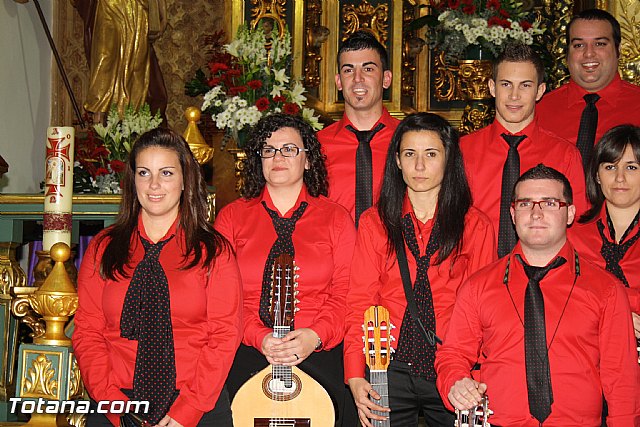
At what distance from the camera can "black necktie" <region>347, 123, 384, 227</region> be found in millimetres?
4508

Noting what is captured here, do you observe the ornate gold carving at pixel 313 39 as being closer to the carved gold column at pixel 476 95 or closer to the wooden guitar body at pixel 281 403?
the carved gold column at pixel 476 95

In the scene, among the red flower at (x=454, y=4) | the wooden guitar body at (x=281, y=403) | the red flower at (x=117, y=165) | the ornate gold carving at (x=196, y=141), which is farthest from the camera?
the red flower at (x=454, y=4)

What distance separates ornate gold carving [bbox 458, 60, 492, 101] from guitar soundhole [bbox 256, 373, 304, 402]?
10.7ft

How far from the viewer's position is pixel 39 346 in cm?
374

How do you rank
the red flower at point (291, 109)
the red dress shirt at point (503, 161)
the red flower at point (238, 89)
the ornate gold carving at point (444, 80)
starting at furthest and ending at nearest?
the ornate gold carving at point (444, 80) < the red flower at point (238, 89) < the red flower at point (291, 109) < the red dress shirt at point (503, 161)

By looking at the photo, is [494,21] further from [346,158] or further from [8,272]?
[8,272]

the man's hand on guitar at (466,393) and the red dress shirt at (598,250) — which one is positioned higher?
the red dress shirt at (598,250)

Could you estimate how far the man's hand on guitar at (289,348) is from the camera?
12.3ft

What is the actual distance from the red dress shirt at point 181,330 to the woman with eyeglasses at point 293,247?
288mm

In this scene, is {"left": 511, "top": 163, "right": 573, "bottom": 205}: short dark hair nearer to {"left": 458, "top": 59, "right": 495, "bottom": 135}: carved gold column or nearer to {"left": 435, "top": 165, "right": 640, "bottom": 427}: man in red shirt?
{"left": 435, "top": 165, "right": 640, "bottom": 427}: man in red shirt

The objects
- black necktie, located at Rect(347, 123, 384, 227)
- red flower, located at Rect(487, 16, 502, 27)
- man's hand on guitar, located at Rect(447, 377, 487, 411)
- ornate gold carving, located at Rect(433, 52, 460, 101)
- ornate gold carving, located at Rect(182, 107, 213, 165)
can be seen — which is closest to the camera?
man's hand on guitar, located at Rect(447, 377, 487, 411)

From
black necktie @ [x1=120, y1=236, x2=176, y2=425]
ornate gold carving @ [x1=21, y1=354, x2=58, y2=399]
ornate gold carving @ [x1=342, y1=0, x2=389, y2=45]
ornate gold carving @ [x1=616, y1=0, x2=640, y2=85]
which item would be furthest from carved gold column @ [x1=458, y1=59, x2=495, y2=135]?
ornate gold carving @ [x1=21, y1=354, x2=58, y2=399]

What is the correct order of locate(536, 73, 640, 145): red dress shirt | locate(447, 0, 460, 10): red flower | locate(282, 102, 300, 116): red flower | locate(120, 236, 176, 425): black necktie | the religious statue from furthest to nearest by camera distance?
the religious statue
locate(447, 0, 460, 10): red flower
locate(282, 102, 300, 116): red flower
locate(536, 73, 640, 145): red dress shirt
locate(120, 236, 176, 425): black necktie

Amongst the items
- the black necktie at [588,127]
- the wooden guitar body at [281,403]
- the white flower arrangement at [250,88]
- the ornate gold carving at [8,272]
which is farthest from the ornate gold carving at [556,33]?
the ornate gold carving at [8,272]
